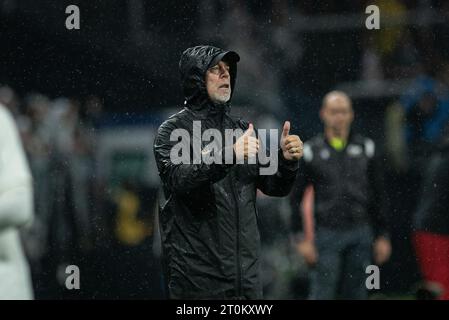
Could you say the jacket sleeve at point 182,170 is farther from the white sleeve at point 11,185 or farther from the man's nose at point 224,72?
the white sleeve at point 11,185

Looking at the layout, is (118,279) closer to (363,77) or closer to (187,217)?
(363,77)

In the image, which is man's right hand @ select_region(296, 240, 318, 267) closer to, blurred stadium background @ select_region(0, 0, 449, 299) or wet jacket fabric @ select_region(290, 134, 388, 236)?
wet jacket fabric @ select_region(290, 134, 388, 236)

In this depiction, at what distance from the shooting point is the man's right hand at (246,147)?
14.2 ft

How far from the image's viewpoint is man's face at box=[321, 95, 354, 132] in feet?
22.3

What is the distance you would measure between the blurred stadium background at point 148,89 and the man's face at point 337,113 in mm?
186

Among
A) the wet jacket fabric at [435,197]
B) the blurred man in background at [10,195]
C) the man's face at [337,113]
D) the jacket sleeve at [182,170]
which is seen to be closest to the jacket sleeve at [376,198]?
the man's face at [337,113]

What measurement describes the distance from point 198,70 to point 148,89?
2.47 meters

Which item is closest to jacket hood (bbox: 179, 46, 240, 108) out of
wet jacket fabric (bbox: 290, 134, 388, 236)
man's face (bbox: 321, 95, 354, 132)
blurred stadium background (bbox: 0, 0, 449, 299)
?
wet jacket fabric (bbox: 290, 134, 388, 236)

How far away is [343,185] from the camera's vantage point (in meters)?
6.64

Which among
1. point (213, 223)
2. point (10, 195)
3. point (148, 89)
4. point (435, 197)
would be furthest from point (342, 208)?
point (10, 195)

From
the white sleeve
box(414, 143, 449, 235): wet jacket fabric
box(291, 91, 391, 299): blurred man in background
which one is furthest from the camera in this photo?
box(414, 143, 449, 235): wet jacket fabric

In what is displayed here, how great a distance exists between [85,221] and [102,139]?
1.58 feet

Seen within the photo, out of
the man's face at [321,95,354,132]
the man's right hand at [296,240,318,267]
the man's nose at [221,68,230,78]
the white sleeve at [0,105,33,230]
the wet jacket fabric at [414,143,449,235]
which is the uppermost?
the man's nose at [221,68,230,78]

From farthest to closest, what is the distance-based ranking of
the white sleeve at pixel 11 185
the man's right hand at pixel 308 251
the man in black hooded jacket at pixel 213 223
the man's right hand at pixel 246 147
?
the man's right hand at pixel 308 251, the man in black hooded jacket at pixel 213 223, the man's right hand at pixel 246 147, the white sleeve at pixel 11 185
